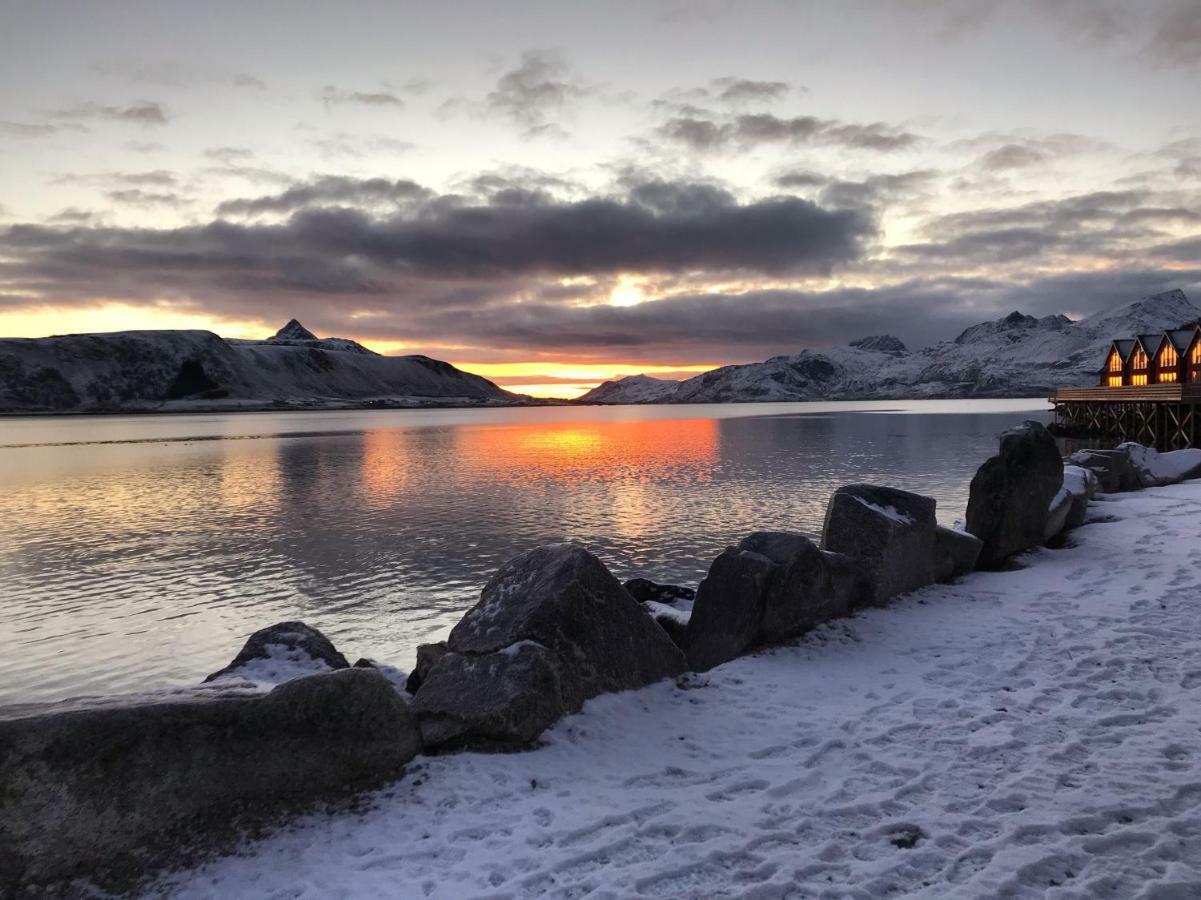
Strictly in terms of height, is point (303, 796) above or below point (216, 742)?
below

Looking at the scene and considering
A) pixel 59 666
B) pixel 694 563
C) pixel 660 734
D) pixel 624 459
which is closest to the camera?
pixel 660 734

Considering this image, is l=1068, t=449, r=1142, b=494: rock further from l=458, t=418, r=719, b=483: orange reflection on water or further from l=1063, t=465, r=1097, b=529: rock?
l=458, t=418, r=719, b=483: orange reflection on water

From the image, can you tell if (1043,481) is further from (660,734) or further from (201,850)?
(201,850)

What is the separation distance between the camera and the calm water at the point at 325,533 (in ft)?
57.0

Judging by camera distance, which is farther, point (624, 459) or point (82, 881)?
point (624, 459)

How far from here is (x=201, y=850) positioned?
6.54 meters

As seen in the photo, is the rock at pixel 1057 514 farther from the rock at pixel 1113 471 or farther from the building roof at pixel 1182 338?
the building roof at pixel 1182 338

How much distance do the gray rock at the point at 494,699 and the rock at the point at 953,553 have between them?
9556 mm

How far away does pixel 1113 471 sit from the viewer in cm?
2641

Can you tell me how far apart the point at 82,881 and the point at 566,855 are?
13.6 feet

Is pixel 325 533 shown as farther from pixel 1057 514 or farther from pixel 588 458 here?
pixel 588 458

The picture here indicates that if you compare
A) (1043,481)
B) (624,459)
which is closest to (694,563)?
(1043,481)

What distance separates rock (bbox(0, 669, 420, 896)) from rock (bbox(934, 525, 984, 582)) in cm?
1175

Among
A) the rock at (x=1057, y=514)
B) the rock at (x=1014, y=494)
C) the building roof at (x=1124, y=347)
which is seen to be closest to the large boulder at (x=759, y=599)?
the rock at (x=1014, y=494)
